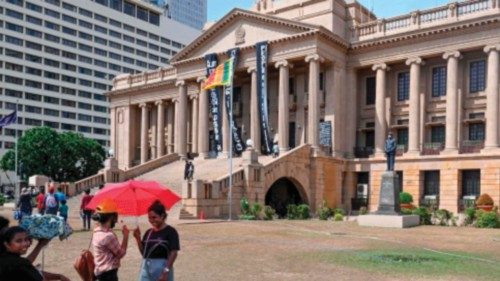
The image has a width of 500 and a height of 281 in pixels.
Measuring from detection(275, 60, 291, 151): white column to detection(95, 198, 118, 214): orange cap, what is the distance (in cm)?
3413

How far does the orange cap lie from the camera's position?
7944 mm

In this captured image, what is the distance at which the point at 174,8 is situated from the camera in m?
191

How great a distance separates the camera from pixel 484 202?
35.2 meters

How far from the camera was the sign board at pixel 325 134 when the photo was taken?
42.5 m

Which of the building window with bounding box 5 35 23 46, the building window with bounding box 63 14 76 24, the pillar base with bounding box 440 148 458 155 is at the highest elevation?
the building window with bounding box 63 14 76 24

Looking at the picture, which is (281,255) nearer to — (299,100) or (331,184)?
(331,184)

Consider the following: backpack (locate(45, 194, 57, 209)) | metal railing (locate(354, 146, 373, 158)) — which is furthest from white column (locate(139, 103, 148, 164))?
backpack (locate(45, 194, 57, 209))

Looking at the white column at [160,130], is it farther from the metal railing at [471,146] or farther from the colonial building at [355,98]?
the metal railing at [471,146]

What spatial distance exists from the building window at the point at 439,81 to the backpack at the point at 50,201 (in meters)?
29.0

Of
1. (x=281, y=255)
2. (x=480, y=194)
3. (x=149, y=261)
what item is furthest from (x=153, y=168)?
(x=149, y=261)

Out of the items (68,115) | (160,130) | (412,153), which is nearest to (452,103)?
(412,153)

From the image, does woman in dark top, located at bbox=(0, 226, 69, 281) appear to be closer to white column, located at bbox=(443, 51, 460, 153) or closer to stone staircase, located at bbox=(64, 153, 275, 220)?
stone staircase, located at bbox=(64, 153, 275, 220)

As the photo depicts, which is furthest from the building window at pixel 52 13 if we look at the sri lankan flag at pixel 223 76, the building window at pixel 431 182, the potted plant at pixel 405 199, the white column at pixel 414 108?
the potted plant at pixel 405 199

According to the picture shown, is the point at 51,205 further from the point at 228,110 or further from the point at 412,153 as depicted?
the point at 412,153
